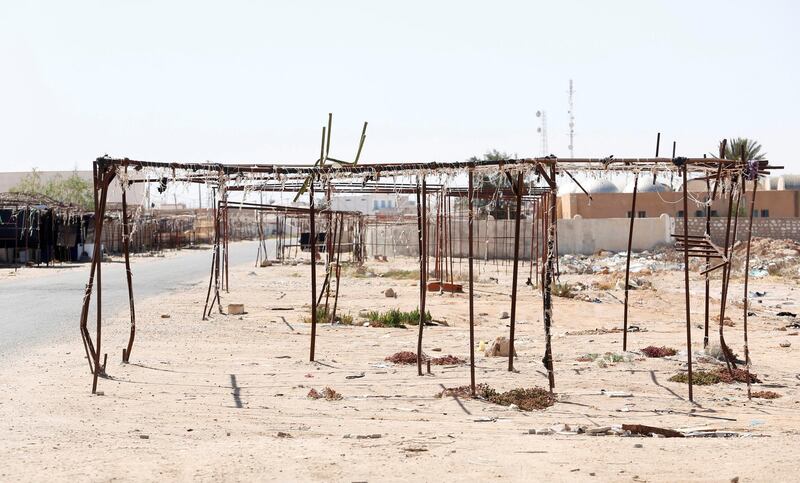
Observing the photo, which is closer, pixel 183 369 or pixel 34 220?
pixel 183 369

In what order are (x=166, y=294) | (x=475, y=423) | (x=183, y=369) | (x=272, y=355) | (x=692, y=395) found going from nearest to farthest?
1. (x=475, y=423)
2. (x=692, y=395)
3. (x=183, y=369)
4. (x=272, y=355)
5. (x=166, y=294)

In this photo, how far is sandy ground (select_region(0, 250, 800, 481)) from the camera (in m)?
6.68

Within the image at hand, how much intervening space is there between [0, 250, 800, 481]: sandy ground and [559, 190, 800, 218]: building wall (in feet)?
116

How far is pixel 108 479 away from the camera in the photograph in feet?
20.9

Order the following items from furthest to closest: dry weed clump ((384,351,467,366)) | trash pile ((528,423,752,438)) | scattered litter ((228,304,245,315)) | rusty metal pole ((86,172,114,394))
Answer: scattered litter ((228,304,245,315))
dry weed clump ((384,351,467,366))
rusty metal pole ((86,172,114,394))
trash pile ((528,423,752,438))

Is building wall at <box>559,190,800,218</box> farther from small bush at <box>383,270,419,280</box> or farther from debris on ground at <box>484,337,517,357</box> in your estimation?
debris on ground at <box>484,337,517,357</box>

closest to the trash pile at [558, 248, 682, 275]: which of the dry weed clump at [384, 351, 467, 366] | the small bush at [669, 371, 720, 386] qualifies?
the dry weed clump at [384, 351, 467, 366]

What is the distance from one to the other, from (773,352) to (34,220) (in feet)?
101

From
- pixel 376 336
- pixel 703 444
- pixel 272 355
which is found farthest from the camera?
pixel 376 336

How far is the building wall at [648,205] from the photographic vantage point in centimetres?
5097

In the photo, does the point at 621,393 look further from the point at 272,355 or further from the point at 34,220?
the point at 34,220

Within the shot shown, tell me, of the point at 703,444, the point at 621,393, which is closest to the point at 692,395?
the point at 621,393

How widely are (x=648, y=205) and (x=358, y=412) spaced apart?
45090 mm

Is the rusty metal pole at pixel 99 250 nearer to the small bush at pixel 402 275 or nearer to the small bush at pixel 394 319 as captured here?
the small bush at pixel 394 319
